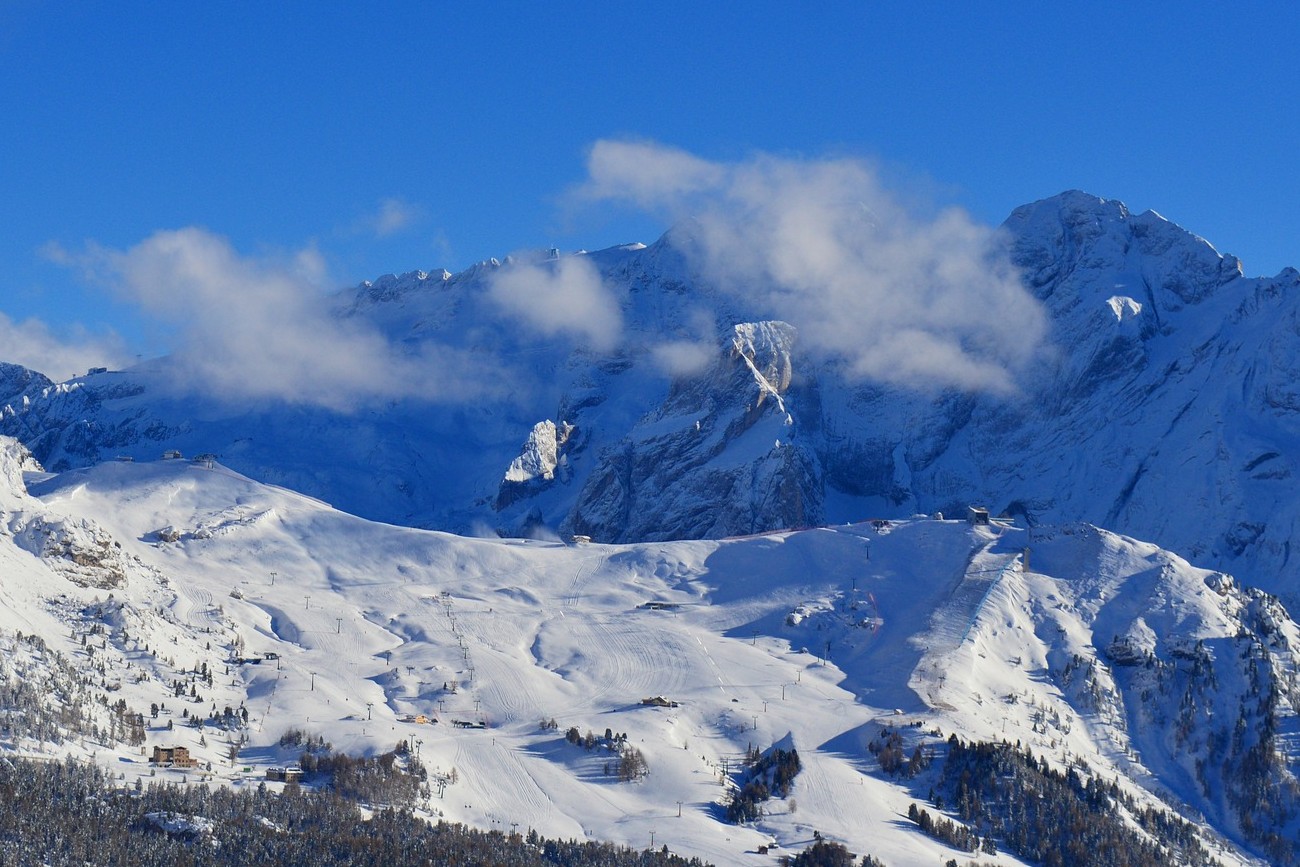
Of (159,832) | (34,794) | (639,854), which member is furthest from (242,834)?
(639,854)

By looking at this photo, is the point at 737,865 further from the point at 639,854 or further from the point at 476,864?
the point at 476,864

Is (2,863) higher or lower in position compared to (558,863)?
lower

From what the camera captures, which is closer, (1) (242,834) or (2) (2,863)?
(2) (2,863)

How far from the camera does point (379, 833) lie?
194 m

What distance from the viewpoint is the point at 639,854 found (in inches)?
7844

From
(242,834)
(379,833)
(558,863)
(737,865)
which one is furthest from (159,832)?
(737,865)

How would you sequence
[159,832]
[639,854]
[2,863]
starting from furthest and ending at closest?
[639,854] → [159,832] → [2,863]

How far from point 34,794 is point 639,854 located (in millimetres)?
56609

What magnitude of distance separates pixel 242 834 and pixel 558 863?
29.2 m

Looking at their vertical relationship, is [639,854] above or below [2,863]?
above

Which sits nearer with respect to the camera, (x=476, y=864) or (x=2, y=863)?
(x=2, y=863)

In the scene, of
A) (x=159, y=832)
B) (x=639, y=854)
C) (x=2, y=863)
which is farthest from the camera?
(x=639, y=854)

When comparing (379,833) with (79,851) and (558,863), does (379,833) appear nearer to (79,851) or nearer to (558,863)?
(558,863)

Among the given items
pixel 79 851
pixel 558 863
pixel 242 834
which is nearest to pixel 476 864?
pixel 558 863
